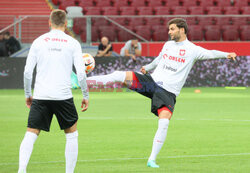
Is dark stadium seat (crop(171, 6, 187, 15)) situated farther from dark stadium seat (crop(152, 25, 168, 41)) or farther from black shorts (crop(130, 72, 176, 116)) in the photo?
black shorts (crop(130, 72, 176, 116))

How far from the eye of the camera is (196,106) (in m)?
15.1

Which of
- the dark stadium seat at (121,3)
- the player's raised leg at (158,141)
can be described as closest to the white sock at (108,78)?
the player's raised leg at (158,141)

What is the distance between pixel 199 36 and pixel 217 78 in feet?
6.17

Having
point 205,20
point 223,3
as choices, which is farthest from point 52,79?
point 223,3

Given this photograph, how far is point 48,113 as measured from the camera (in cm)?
598

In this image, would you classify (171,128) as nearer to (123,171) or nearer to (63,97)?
(123,171)

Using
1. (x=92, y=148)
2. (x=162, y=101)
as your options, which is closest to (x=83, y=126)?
(x=92, y=148)

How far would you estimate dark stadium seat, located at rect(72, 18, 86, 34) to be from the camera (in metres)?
20.5

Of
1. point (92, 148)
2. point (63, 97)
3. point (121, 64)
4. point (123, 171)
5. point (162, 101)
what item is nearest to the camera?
point (63, 97)

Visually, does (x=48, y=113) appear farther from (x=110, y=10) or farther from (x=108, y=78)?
(x=110, y=10)

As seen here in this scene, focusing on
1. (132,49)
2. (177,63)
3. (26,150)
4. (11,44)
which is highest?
(177,63)

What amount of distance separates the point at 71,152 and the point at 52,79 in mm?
846

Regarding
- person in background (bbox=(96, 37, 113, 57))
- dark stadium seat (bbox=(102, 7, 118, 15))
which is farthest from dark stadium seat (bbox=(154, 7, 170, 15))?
person in background (bbox=(96, 37, 113, 57))

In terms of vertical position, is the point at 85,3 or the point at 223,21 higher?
the point at 85,3
